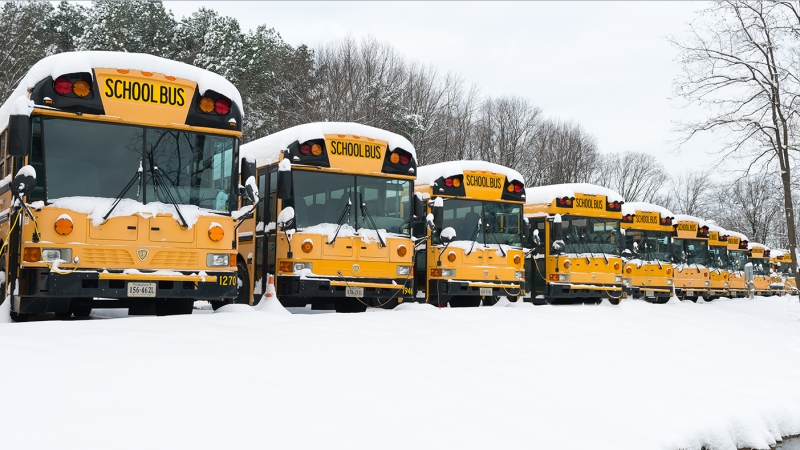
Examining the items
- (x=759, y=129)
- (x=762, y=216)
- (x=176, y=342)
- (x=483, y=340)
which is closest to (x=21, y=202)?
(x=176, y=342)

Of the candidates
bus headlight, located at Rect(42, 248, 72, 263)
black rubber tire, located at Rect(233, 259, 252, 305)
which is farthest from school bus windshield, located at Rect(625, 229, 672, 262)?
bus headlight, located at Rect(42, 248, 72, 263)

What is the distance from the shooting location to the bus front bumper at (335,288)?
34.0 feet

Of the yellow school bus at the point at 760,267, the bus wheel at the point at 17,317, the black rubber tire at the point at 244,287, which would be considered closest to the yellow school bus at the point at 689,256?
the yellow school bus at the point at 760,267

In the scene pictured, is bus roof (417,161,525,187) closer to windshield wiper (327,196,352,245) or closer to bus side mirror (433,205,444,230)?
bus side mirror (433,205,444,230)

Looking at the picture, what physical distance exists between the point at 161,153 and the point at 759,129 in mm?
14314

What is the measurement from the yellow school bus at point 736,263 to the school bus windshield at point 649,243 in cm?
708

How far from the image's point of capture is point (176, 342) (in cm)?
615

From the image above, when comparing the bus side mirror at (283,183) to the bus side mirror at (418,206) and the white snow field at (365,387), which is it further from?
the bus side mirror at (418,206)

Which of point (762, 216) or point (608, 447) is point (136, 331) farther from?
point (762, 216)

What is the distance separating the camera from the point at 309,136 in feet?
35.4

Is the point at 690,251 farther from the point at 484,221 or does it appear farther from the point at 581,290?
the point at 484,221

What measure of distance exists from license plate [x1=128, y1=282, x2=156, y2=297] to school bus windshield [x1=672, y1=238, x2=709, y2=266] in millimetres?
18297

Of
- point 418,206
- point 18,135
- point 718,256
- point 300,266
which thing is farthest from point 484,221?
point 718,256

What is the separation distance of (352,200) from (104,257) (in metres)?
4.08
